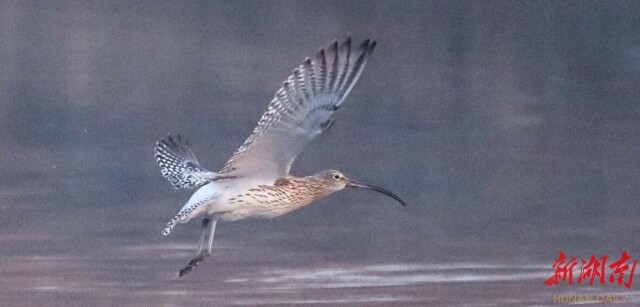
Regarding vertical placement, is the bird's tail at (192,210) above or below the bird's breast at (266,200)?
below

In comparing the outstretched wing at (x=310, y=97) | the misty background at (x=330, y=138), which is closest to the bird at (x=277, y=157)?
the outstretched wing at (x=310, y=97)

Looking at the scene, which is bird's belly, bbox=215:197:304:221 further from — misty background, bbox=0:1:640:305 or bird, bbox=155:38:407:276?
misty background, bbox=0:1:640:305

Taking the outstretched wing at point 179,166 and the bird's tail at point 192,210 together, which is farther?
the outstretched wing at point 179,166

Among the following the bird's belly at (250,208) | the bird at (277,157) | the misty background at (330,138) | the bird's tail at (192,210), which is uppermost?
the misty background at (330,138)

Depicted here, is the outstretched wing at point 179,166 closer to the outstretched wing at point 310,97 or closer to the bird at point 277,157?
the bird at point 277,157

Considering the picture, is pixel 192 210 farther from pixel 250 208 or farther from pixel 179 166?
pixel 179 166

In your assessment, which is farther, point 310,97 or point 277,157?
point 277,157

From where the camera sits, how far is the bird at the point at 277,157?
22.2 feet

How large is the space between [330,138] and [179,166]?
346 cm

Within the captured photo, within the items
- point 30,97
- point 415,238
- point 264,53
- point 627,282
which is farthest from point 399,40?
point 627,282

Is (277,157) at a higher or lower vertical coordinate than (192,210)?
higher

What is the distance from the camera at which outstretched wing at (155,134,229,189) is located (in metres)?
7.43

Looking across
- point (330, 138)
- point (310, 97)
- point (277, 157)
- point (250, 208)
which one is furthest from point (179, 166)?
point (330, 138)

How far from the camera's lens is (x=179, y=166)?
306 inches
